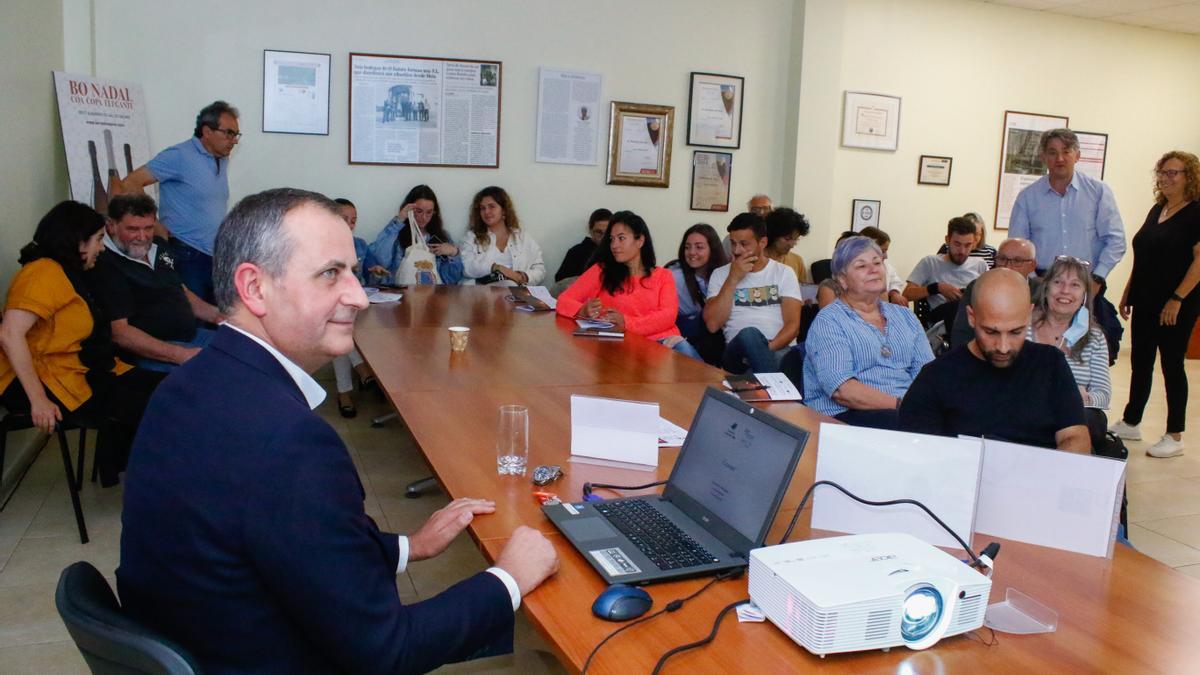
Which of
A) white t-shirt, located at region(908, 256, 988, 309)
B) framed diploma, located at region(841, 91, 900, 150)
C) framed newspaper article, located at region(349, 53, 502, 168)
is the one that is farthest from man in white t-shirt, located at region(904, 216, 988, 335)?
framed newspaper article, located at region(349, 53, 502, 168)

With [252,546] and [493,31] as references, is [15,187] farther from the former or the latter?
[252,546]

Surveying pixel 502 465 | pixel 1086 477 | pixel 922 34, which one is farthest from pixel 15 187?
pixel 922 34

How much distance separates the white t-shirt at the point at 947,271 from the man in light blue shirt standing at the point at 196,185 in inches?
179

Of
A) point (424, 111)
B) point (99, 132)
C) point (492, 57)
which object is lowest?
point (99, 132)

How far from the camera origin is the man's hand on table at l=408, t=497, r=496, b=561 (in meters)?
1.66

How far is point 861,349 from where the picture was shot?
3109 millimetres

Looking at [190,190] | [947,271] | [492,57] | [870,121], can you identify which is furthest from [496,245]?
[870,121]

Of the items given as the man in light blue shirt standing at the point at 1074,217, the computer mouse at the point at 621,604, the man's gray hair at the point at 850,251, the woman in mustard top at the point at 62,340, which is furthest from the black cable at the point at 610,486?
the man in light blue shirt standing at the point at 1074,217

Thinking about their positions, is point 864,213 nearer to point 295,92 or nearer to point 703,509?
point 295,92

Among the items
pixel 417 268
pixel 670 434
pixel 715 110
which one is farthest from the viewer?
pixel 715 110

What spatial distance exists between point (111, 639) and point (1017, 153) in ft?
27.2

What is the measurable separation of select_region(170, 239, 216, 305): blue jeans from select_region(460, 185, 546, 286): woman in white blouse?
165 cm

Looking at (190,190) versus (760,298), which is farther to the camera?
(190,190)

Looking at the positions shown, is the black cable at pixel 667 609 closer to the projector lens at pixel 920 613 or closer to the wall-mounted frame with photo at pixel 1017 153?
the projector lens at pixel 920 613
